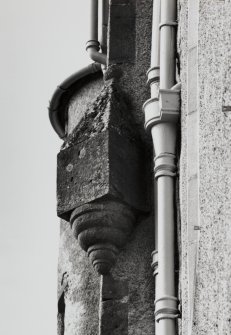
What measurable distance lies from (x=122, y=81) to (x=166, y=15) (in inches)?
22.1

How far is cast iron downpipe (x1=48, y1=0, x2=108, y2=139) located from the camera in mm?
8773

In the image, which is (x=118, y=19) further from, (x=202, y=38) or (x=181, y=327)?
(x=202, y=38)

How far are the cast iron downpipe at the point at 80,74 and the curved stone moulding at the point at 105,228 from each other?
1.22 meters

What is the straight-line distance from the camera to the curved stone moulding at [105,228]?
7.63m

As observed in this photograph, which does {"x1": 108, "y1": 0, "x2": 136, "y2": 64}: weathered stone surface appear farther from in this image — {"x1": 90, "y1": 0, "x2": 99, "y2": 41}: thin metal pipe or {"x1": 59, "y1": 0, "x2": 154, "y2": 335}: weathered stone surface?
{"x1": 90, "y1": 0, "x2": 99, "y2": 41}: thin metal pipe

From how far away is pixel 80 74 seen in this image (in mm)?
8773

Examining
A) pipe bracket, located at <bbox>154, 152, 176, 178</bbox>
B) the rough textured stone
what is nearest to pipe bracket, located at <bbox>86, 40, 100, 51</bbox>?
pipe bracket, located at <bbox>154, 152, 176, 178</bbox>

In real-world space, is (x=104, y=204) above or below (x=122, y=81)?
below

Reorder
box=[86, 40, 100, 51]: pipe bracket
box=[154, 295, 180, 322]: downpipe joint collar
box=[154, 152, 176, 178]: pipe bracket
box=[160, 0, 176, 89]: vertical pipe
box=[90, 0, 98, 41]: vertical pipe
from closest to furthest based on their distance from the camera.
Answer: box=[154, 295, 180, 322]: downpipe joint collar, box=[154, 152, 176, 178]: pipe bracket, box=[160, 0, 176, 89]: vertical pipe, box=[86, 40, 100, 51]: pipe bracket, box=[90, 0, 98, 41]: vertical pipe

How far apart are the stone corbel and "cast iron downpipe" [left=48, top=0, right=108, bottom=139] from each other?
29.6 inches

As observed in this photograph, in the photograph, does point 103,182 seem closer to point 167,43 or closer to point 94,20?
point 167,43

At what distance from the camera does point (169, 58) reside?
7695 millimetres

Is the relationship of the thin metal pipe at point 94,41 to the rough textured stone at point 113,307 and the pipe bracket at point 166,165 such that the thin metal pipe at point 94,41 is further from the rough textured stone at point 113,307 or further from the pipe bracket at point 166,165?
the rough textured stone at point 113,307

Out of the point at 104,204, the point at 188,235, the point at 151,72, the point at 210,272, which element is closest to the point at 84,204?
the point at 104,204
